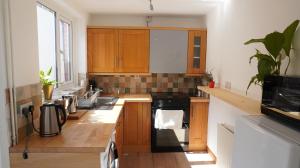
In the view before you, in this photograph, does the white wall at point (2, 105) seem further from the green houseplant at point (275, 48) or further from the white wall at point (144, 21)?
the white wall at point (144, 21)

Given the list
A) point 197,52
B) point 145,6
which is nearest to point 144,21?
point 145,6

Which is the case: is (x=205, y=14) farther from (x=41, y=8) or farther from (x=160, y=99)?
(x=41, y=8)

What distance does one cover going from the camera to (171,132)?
3.34 meters

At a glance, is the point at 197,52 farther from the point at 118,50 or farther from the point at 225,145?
the point at 225,145

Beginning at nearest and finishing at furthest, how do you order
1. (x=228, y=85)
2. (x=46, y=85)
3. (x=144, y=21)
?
(x=46, y=85)
(x=228, y=85)
(x=144, y=21)

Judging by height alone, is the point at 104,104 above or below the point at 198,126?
above

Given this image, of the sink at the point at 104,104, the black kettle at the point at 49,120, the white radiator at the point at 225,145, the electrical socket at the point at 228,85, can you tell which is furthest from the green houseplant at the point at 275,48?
the sink at the point at 104,104

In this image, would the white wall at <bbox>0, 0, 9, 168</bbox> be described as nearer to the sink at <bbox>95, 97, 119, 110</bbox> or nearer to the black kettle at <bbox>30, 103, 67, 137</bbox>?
the black kettle at <bbox>30, 103, 67, 137</bbox>

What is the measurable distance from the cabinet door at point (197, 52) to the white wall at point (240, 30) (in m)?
0.14

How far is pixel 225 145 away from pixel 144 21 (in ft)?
8.05

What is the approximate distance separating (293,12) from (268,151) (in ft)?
3.65

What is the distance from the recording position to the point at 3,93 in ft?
4.44

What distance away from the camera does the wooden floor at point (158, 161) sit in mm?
3008

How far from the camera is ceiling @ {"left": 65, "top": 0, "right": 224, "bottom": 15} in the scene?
291cm
